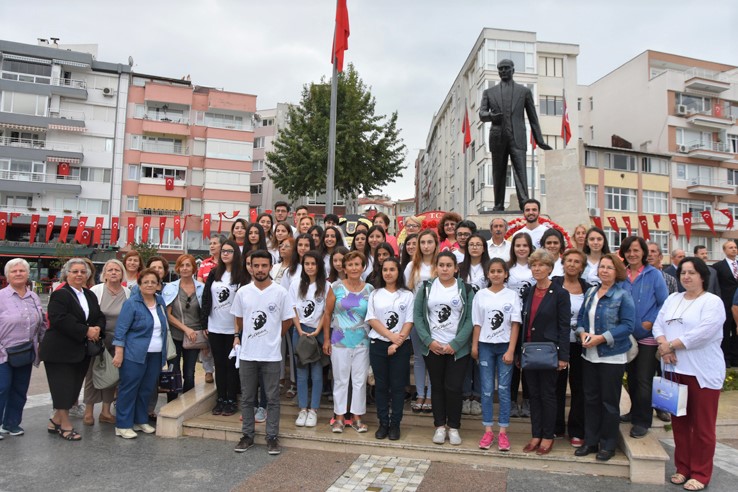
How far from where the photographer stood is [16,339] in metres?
5.57

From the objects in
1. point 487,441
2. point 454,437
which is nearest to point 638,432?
point 487,441

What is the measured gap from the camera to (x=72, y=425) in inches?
240

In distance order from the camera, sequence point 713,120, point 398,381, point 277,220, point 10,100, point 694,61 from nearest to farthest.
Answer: point 398,381
point 277,220
point 10,100
point 713,120
point 694,61

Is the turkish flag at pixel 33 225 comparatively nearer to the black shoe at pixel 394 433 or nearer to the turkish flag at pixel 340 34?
the turkish flag at pixel 340 34

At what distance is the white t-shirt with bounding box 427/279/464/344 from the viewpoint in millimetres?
5238

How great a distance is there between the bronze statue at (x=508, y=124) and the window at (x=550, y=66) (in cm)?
2903

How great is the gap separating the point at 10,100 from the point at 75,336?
40310mm

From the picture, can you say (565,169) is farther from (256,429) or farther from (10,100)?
(10,100)

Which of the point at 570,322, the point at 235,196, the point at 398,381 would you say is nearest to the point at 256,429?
the point at 398,381

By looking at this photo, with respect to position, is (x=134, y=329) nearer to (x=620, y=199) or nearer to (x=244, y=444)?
(x=244, y=444)

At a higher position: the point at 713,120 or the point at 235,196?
the point at 713,120

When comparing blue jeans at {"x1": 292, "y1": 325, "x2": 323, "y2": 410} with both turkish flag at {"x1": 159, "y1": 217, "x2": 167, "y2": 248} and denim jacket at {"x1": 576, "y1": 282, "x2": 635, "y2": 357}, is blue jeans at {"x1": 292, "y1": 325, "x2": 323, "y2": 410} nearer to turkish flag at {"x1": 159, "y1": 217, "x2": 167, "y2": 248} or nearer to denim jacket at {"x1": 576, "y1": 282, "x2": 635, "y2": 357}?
denim jacket at {"x1": 576, "y1": 282, "x2": 635, "y2": 357}

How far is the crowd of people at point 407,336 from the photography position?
4.84 m


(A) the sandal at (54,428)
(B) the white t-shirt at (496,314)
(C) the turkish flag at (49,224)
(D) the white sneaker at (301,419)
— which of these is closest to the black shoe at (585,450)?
(B) the white t-shirt at (496,314)
